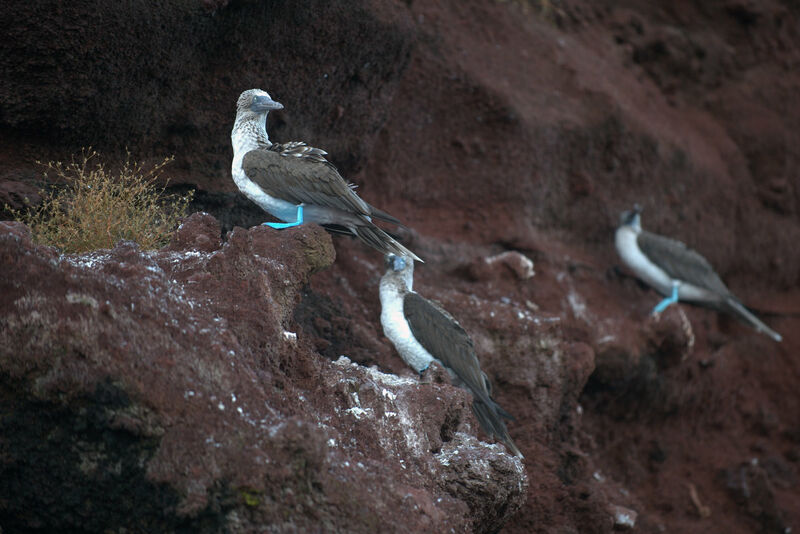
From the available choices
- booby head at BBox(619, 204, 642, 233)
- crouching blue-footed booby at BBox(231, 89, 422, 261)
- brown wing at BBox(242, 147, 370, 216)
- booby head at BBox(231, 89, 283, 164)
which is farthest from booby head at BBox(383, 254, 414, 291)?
booby head at BBox(619, 204, 642, 233)

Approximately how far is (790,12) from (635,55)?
4.37 metres

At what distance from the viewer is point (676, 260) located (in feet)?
35.5

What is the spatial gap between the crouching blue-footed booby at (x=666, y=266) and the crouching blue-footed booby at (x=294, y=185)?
5.61 meters

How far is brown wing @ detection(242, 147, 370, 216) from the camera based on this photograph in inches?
229

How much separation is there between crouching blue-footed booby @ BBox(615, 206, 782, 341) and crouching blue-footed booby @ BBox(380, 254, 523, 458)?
204 inches

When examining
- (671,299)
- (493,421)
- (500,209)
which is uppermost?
(493,421)

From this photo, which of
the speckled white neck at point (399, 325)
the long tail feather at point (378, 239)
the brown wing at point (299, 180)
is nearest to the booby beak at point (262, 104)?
the brown wing at point (299, 180)

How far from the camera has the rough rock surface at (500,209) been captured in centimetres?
441

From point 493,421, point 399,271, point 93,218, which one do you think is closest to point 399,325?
point 399,271

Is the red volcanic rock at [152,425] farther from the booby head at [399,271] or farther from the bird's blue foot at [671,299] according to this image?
the bird's blue foot at [671,299]

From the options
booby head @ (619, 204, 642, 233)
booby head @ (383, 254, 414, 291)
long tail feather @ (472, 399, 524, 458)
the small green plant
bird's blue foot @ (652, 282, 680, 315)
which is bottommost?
bird's blue foot @ (652, 282, 680, 315)

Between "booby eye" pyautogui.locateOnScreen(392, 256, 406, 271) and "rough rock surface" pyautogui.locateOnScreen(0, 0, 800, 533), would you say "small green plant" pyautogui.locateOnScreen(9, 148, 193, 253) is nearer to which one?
"rough rock surface" pyautogui.locateOnScreen(0, 0, 800, 533)

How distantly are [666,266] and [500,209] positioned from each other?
7.87 feet

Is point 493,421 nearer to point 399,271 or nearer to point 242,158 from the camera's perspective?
point 399,271
